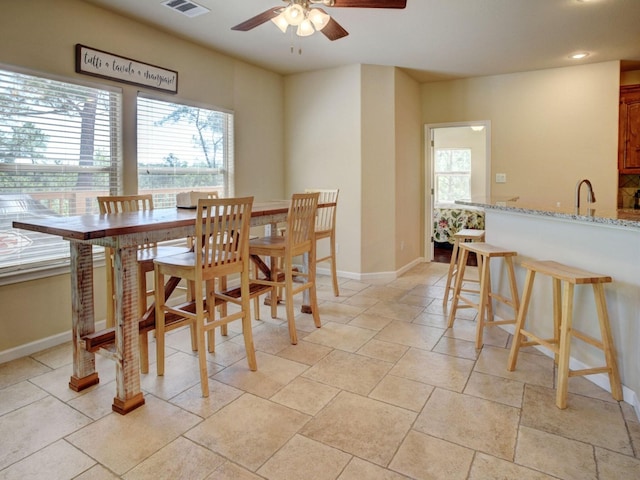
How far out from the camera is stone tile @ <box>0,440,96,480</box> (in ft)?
5.33

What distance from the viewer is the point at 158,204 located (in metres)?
3.79

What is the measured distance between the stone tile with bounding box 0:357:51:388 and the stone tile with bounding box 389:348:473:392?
86.3 inches

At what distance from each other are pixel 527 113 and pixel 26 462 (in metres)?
5.65

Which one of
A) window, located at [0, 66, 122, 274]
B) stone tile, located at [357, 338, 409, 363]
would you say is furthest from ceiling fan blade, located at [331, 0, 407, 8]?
stone tile, located at [357, 338, 409, 363]

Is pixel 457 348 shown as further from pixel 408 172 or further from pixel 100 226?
pixel 408 172

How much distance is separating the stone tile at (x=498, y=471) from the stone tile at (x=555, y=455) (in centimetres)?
4

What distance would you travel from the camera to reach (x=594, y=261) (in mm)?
2322

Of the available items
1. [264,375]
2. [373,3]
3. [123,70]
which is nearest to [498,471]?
[264,375]

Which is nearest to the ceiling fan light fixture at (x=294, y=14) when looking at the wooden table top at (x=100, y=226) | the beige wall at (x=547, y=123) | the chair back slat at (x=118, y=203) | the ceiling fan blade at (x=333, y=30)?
the ceiling fan blade at (x=333, y=30)

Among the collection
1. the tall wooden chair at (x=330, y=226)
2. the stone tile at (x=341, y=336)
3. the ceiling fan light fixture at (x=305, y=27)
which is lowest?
the stone tile at (x=341, y=336)

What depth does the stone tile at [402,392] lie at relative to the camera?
2148mm

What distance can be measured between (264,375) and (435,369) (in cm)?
105

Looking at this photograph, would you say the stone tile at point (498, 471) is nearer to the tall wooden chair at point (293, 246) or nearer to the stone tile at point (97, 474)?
the stone tile at point (97, 474)

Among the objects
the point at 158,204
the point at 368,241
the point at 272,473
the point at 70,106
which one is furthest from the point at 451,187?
the point at 272,473
